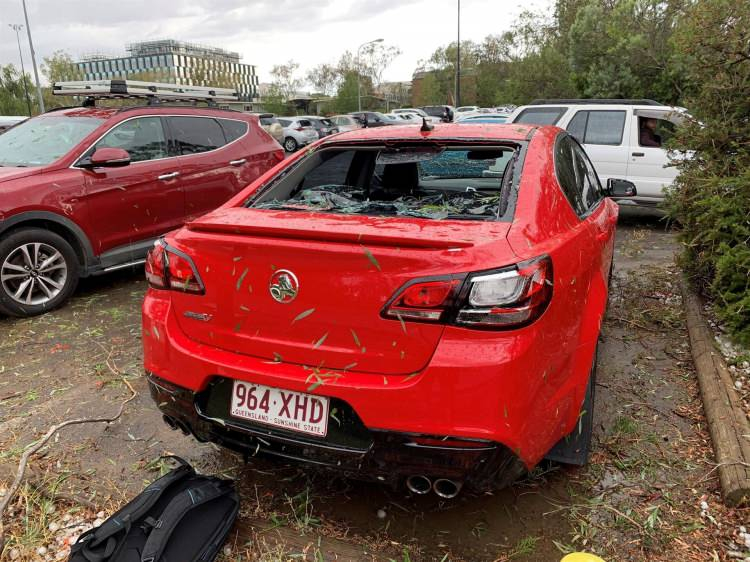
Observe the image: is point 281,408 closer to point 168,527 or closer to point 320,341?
point 320,341

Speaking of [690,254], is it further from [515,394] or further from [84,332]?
[84,332]

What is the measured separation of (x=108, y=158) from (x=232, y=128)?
1975mm

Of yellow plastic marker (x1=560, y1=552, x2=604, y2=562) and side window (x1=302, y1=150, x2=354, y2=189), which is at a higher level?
side window (x1=302, y1=150, x2=354, y2=189)

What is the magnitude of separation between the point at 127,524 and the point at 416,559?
3.60 feet

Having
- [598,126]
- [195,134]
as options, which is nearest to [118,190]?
[195,134]

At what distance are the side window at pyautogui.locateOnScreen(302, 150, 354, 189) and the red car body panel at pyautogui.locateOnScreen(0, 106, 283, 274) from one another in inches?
116

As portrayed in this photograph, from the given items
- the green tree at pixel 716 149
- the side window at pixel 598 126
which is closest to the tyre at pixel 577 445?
the green tree at pixel 716 149

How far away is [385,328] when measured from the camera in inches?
77.6

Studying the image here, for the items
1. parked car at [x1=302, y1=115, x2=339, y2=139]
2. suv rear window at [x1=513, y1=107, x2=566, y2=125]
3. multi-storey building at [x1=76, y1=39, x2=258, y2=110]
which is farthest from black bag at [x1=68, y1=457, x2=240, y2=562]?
multi-storey building at [x1=76, y1=39, x2=258, y2=110]

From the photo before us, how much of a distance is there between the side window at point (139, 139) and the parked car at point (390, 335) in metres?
3.53

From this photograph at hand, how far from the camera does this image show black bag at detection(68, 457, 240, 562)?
208 centimetres

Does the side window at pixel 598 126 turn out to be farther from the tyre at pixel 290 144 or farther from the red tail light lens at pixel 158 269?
the tyre at pixel 290 144

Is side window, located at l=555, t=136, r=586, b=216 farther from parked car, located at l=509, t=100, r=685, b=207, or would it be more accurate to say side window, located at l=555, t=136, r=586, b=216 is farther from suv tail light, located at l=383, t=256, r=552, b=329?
parked car, located at l=509, t=100, r=685, b=207

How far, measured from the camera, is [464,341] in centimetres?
191
